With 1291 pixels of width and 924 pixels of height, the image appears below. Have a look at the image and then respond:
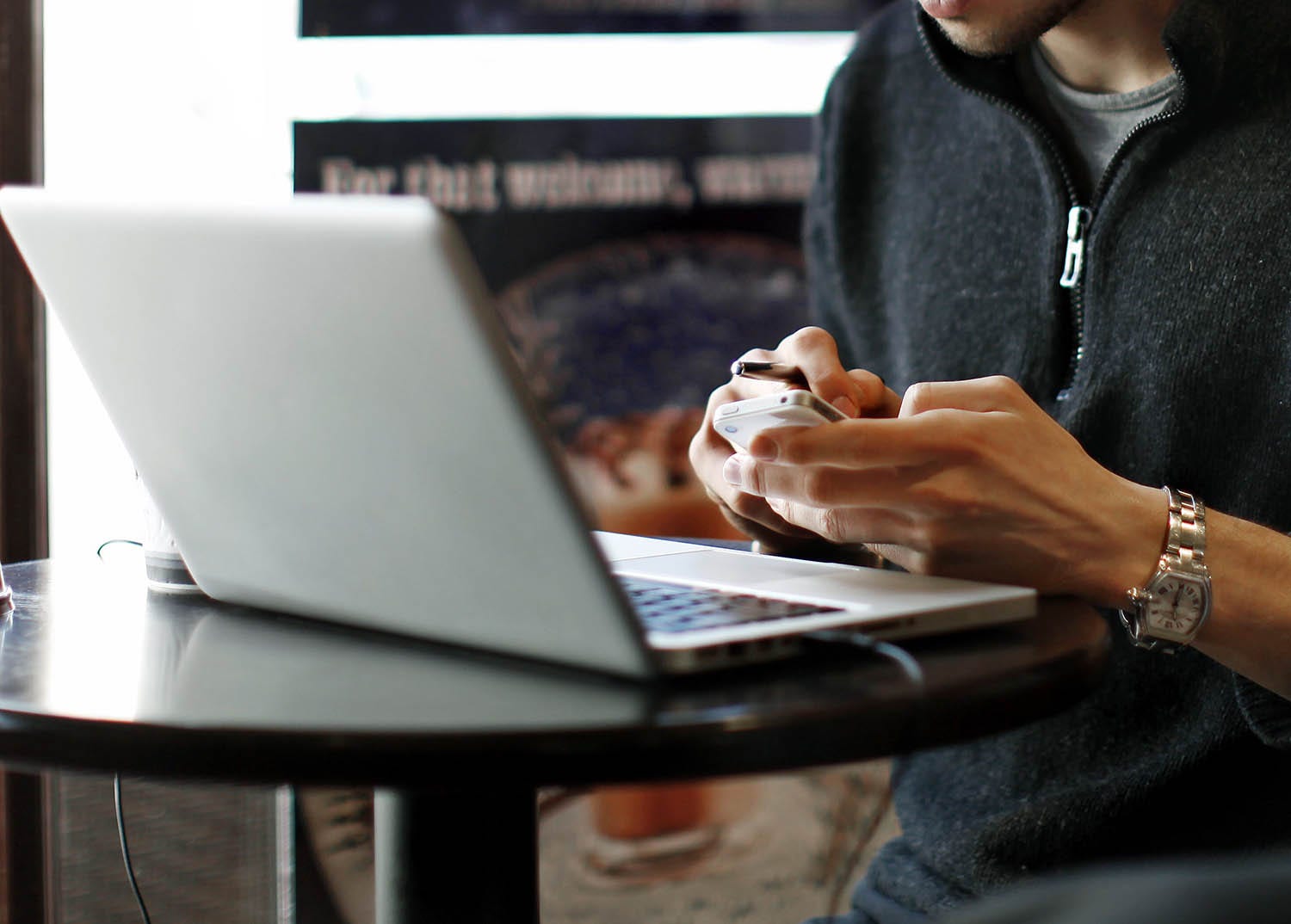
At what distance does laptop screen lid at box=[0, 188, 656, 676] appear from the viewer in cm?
50

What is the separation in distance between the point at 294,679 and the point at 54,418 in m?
1.18

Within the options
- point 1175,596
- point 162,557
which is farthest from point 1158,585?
point 162,557

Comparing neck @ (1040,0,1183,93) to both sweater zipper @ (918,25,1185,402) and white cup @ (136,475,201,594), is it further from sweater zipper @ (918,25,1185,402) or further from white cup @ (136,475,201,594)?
white cup @ (136,475,201,594)

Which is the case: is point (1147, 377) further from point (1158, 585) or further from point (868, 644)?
point (868, 644)

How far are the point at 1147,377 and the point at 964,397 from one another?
0.32 meters

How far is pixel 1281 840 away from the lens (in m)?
0.90

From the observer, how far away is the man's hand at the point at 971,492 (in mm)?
669

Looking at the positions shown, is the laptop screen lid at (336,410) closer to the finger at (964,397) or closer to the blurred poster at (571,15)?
the finger at (964,397)

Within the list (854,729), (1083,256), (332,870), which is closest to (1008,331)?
(1083,256)

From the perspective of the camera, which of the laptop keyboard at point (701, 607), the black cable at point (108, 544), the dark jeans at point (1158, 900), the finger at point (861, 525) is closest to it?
the dark jeans at point (1158, 900)

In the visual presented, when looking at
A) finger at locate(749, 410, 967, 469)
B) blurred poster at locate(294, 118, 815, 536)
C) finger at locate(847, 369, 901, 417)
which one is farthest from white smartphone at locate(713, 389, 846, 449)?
blurred poster at locate(294, 118, 815, 536)

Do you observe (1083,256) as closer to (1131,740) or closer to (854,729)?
(1131,740)

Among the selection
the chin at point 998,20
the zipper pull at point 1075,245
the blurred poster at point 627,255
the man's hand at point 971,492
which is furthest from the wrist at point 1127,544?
the blurred poster at point 627,255

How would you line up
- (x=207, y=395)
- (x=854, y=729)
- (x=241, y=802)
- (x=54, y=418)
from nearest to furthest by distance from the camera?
(x=854, y=729) → (x=207, y=395) → (x=54, y=418) → (x=241, y=802)
